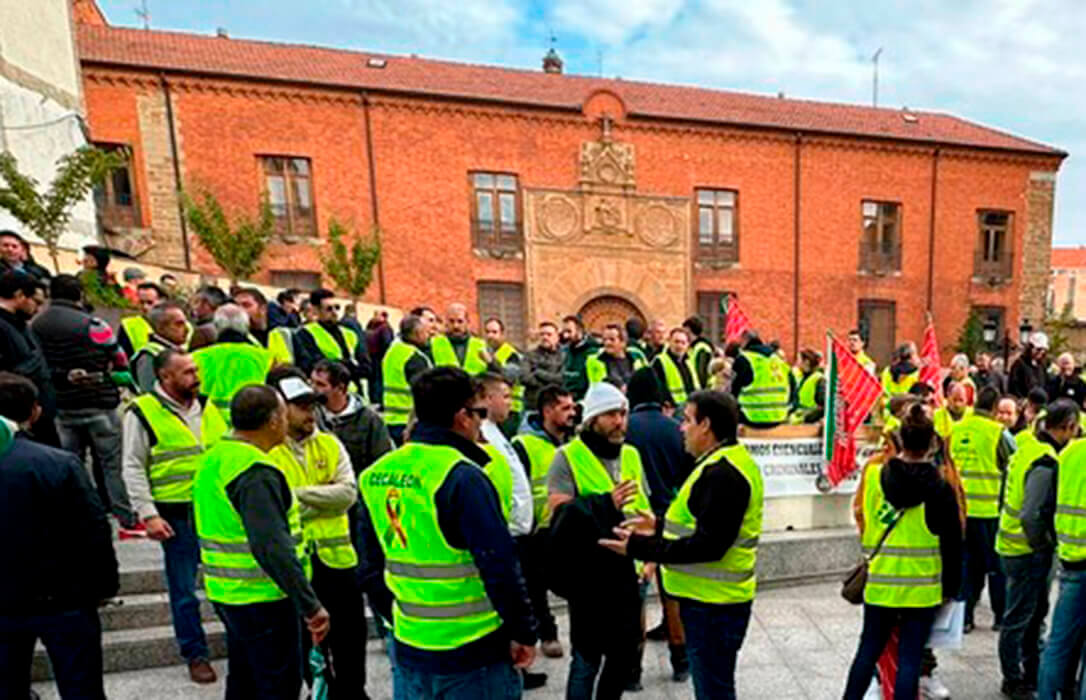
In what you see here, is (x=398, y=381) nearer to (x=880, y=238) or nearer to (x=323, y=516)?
(x=323, y=516)

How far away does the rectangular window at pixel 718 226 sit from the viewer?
760 inches

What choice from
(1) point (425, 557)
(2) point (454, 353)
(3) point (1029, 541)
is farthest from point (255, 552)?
(3) point (1029, 541)

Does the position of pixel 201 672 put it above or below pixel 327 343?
below

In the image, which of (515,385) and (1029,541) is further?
(515,385)

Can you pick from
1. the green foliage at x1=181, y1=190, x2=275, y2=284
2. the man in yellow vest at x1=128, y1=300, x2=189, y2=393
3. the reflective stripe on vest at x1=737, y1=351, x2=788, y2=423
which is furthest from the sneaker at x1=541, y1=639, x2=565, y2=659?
the green foliage at x1=181, y1=190, x2=275, y2=284

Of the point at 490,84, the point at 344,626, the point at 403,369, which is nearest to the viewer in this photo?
the point at 344,626

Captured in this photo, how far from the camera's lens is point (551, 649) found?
4.13 metres

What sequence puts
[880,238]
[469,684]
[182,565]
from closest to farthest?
[469,684]
[182,565]
[880,238]

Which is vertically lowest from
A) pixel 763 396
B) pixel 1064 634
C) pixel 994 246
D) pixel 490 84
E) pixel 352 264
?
pixel 1064 634

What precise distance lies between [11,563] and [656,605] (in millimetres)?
4450

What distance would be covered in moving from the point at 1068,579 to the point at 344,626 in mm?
3983

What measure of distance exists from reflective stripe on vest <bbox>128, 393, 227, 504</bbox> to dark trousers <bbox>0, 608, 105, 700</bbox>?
101cm

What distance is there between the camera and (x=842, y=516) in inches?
233

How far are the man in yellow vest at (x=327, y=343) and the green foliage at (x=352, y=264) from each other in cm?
877
